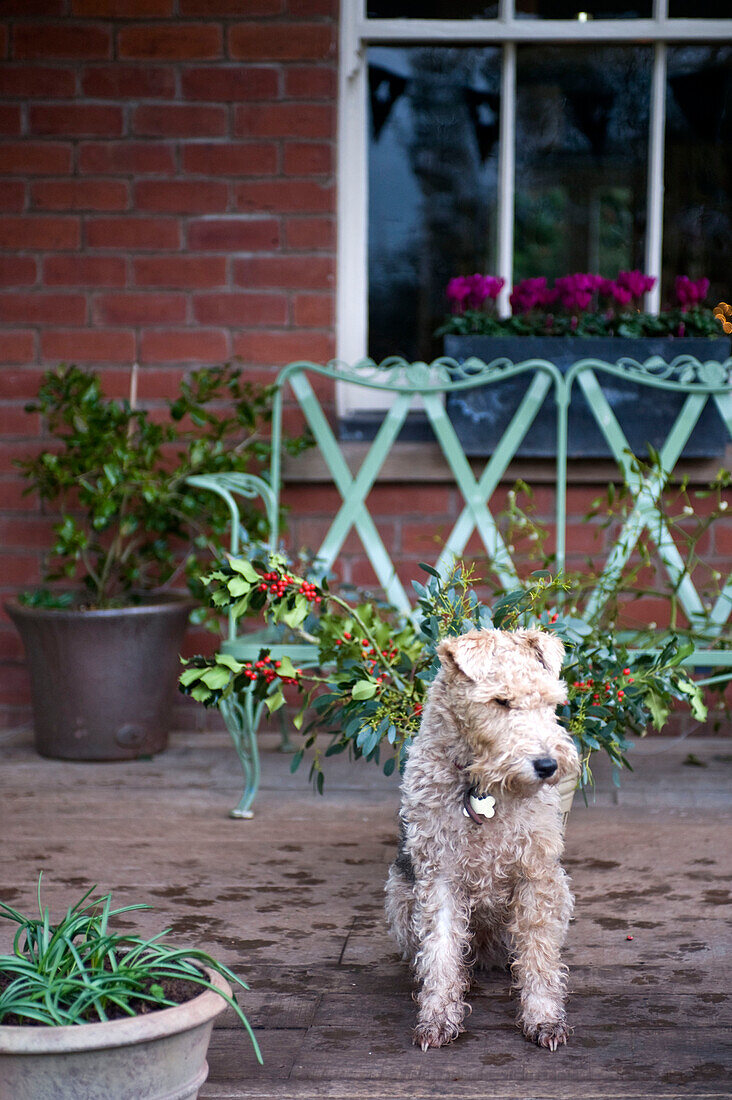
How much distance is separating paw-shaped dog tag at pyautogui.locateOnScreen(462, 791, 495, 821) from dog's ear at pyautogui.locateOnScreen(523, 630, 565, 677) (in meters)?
0.28

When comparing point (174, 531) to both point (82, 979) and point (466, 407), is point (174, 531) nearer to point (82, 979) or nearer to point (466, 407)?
point (466, 407)

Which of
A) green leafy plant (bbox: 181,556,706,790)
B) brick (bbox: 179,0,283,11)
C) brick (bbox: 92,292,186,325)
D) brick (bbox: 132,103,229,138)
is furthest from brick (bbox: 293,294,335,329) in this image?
green leafy plant (bbox: 181,556,706,790)

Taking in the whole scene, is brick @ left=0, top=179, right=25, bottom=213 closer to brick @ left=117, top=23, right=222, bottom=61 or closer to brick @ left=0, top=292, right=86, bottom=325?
brick @ left=0, top=292, right=86, bottom=325

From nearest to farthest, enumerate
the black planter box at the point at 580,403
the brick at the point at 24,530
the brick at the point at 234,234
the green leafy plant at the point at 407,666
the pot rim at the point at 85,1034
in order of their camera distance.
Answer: the pot rim at the point at 85,1034
the green leafy plant at the point at 407,666
the black planter box at the point at 580,403
the brick at the point at 234,234
the brick at the point at 24,530

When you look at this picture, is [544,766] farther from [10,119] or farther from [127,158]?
[10,119]

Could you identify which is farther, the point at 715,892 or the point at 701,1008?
the point at 715,892

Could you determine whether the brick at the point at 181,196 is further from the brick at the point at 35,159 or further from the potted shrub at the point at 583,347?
the potted shrub at the point at 583,347

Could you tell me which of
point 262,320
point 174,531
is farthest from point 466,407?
point 174,531

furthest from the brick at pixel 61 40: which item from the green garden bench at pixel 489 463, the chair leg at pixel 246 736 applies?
the chair leg at pixel 246 736

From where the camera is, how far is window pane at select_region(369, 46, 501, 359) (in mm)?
4512

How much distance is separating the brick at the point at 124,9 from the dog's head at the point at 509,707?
324 cm

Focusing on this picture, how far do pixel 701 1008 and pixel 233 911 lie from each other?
116 centimetres

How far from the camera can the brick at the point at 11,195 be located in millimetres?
4449

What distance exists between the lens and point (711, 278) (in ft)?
15.0
